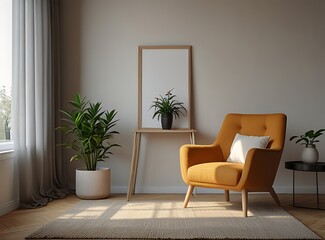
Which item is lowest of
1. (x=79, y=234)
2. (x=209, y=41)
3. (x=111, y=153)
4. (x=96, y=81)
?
(x=79, y=234)

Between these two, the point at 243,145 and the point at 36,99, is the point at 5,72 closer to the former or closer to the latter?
the point at 36,99

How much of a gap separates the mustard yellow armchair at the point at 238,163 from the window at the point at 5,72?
1.58 metres

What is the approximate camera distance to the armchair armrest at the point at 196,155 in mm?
3982

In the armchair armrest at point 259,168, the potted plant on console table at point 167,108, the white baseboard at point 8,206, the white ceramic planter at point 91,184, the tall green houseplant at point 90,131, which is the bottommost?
the white baseboard at point 8,206

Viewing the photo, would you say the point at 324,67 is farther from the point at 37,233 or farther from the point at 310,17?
the point at 37,233

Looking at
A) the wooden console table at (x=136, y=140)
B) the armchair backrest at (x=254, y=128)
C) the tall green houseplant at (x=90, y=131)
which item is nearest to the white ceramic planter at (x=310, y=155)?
the armchair backrest at (x=254, y=128)

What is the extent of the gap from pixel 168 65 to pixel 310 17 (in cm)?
160

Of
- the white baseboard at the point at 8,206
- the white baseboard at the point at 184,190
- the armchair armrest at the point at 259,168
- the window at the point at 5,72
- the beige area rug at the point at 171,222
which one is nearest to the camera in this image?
the beige area rug at the point at 171,222

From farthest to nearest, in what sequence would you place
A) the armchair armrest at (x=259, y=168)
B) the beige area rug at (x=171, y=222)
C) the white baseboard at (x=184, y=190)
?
the white baseboard at (x=184, y=190) < the armchair armrest at (x=259, y=168) < the beige area rug at (x=171, y=222)

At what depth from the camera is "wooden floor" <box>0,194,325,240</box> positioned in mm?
3129

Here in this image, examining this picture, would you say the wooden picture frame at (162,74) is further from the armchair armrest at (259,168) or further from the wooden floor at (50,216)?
the armchair armrest at (259,168)

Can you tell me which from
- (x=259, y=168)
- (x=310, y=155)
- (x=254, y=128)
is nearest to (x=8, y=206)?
(x=259, y=168)

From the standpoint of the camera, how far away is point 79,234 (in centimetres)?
297

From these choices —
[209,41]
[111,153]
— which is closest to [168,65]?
[209,41]
